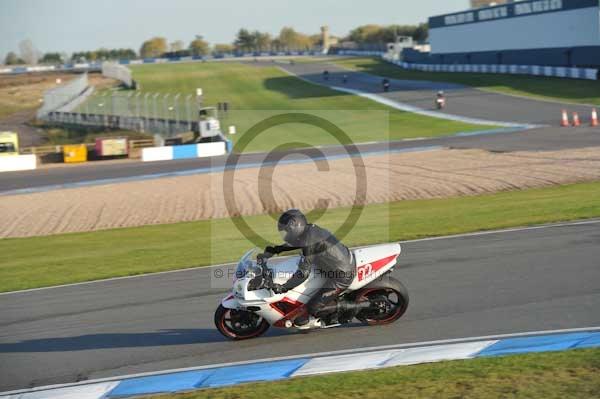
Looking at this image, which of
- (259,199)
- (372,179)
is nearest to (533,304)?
(259,199)

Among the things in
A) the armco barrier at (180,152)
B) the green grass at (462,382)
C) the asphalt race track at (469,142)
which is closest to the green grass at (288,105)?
the armco barrier at (180,152)

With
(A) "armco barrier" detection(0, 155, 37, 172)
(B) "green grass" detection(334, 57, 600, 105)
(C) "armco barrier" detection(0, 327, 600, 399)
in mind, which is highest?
(B) "green grass" detection(334, 57, 600, 105)

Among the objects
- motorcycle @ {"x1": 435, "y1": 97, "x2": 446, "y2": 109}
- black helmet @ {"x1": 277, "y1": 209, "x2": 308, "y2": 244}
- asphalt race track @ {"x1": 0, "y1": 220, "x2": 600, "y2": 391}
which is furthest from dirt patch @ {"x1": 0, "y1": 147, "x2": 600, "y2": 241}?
motorcycle @ {"x1": 435, "y1": 97, "x2": 446, "y2": 109}

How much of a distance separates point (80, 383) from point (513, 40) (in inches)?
3022

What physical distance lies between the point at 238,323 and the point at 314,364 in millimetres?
1706

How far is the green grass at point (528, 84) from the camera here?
56438 millimetres

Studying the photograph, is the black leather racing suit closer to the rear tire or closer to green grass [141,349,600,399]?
A: the rear tire

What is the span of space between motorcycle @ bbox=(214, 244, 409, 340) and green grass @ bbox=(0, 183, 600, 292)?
241 inches

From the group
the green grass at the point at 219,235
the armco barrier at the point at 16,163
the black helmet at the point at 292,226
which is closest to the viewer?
the black helmet at the point at 292,226

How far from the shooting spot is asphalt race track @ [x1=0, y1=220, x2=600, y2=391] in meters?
9.83

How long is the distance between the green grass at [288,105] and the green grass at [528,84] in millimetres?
10425

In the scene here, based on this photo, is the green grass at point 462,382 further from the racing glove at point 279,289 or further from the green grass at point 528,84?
the green grass at point 528,84

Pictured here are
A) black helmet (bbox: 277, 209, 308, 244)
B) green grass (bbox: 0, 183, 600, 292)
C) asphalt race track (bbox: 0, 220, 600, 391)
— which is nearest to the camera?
black helmet (bbox: 277, 209, 308, 244)

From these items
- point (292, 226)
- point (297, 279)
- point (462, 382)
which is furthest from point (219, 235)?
point (462, 382)
